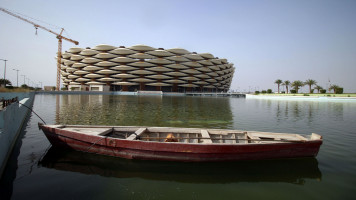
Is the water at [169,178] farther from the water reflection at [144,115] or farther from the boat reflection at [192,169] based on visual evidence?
the water reflection at [144,115]

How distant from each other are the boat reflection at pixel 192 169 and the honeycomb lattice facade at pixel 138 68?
93036mm

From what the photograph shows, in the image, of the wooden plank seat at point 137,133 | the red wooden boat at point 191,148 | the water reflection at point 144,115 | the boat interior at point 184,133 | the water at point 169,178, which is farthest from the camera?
the water reflection at point 144,115

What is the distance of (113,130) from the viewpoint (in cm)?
985

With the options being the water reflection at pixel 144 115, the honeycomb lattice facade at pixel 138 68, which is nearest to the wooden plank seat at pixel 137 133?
the water reflection at pixel 144 115

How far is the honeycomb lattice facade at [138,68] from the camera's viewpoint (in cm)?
9900

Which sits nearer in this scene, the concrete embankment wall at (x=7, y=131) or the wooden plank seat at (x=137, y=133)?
the concrete embankment wall at (x=7, y=131)

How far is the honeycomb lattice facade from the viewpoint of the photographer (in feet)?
325

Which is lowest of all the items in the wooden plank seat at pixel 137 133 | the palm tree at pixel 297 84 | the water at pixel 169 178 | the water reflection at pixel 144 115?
the water at pixel 169 178

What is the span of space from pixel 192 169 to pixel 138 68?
97543 mm

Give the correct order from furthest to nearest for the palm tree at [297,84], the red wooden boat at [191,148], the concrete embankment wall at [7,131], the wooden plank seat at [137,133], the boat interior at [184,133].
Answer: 1. the palm tree at [297,84]
2. the boat interior at [184,133]
3. the wooden plank seat at [137,133]
4. the red wooden boat at [191,148]
5. the concrete embankment wall at [7,131]

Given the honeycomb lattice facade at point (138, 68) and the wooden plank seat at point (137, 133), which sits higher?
the honeycomb lattice facade at point (138, 68)

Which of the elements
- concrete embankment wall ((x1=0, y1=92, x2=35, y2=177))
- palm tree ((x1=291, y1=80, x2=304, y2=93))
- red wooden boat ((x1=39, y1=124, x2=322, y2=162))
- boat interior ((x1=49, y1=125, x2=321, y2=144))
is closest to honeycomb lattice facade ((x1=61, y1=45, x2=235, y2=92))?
palm tree ((x1=291, y1=80, x2=304, y2=93))

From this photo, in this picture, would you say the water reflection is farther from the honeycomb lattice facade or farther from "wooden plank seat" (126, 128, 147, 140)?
the honeycomb lattice facade

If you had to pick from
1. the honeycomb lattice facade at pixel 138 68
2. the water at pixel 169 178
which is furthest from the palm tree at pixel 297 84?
the water at pixel 169 178
